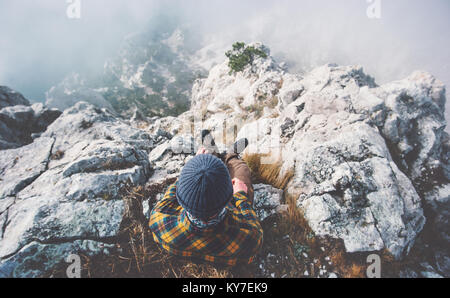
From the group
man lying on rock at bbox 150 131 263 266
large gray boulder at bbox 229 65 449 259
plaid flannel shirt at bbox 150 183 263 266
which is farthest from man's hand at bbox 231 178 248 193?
large gray boulder at bbox 229 65 449 259

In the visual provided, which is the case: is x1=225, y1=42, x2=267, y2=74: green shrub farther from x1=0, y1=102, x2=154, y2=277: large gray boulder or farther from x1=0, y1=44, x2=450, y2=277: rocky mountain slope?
x1=0, y1=102, x2=154, y2=277: large gray boulder

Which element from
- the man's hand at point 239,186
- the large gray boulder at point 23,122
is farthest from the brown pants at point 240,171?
the large gray boulder at point 23,122

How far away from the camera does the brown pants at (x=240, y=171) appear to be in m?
4.11

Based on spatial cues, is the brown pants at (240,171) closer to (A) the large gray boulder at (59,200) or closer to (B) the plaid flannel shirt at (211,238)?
(B) the plaid flannel shirt at (211,238)

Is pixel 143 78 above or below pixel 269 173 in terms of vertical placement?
below

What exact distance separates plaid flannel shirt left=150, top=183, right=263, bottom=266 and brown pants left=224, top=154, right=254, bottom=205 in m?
1.08

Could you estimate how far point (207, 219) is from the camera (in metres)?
2.40

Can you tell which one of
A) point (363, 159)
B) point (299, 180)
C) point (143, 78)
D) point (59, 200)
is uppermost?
point (363, 159)

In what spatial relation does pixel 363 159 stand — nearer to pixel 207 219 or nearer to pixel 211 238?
pixel 211 238

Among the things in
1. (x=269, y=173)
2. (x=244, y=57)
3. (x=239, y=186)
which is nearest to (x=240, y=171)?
(x=239, y=186)

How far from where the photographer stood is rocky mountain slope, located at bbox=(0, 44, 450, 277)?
135 inches

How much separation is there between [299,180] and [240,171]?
5.87ft

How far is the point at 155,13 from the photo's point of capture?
162 meters
